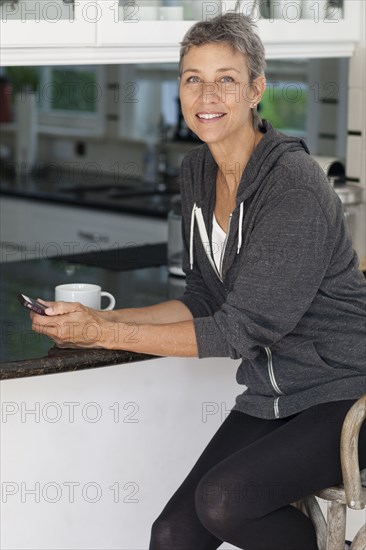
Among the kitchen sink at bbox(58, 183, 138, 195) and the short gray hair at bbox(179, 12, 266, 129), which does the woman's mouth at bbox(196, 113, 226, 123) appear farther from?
the kitchen sink at bbox(58, 183, 138, 195)

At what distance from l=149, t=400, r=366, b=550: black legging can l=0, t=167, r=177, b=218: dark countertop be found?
247cm

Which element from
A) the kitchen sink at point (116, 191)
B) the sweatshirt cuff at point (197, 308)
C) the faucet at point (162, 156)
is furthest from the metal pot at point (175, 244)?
the faucet at point (162, 156)

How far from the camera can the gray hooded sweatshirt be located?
2098 mm

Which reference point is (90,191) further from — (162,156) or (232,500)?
(232,500)

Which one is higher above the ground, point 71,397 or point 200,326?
point 200,326

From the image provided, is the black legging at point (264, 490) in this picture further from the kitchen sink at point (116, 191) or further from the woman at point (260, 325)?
the kitchen sink at point (116, 191)

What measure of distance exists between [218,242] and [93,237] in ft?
8.48

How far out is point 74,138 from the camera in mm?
6156

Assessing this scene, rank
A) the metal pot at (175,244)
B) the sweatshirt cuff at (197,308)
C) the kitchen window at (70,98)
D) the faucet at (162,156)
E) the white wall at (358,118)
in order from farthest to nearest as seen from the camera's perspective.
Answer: the kitchen window at (70,98), the faucet at (162,156), the white wall at (358,118), the metal pot at (175,244), the sweatshirt cuff at (197,308)

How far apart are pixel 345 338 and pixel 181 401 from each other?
0.60 meters

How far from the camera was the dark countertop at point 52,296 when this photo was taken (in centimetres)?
216

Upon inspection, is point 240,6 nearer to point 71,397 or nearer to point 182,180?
point 182,180

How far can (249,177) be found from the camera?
2213 mm

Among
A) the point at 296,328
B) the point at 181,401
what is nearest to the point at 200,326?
the point at 296,328
